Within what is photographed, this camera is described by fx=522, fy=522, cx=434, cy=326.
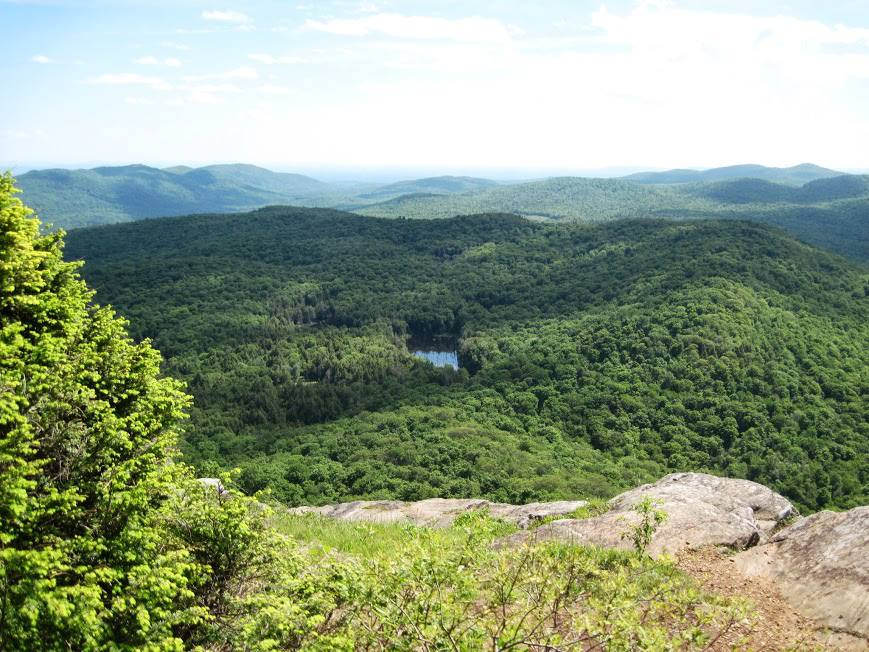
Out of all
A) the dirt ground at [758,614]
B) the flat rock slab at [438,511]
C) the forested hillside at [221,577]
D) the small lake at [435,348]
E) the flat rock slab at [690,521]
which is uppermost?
the forested hillside at [221,577]

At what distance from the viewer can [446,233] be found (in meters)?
190

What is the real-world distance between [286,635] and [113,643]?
3.04 metres

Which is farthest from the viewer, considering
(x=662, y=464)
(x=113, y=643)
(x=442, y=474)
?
(x=662, y=464)

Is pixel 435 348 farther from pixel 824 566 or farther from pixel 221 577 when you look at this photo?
pixel 221 577

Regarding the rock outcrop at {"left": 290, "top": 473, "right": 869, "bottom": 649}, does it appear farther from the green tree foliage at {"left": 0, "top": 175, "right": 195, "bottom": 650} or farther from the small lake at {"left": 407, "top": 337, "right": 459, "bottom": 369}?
the small lake at {"left": 407, "top": 337, "right": 459, "bottom": 369}

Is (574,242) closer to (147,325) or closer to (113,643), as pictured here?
(147,325)

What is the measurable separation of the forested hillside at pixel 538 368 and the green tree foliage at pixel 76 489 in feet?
42.8

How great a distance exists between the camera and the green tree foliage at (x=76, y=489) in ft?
30.6

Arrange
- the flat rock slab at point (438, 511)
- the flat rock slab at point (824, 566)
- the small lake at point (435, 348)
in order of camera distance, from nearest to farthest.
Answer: the flat rock slab at point (824, 566) < the flat rock slab at point (438, 511) < the small lake at point (435, 348)

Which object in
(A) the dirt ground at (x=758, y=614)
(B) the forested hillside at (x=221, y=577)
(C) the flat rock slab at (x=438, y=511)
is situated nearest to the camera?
(B) the forested hillside at (x=221, y=577)

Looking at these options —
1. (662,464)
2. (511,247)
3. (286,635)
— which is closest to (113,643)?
(286,635)

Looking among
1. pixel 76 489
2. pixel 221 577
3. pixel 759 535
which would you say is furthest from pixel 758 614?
pixel 76 489

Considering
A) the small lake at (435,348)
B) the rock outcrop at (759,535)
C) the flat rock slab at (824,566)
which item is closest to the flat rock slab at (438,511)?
the rock outcrop at (759,535)

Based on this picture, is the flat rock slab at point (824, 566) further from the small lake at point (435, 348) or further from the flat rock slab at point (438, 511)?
the small lake at point (435, 348)
